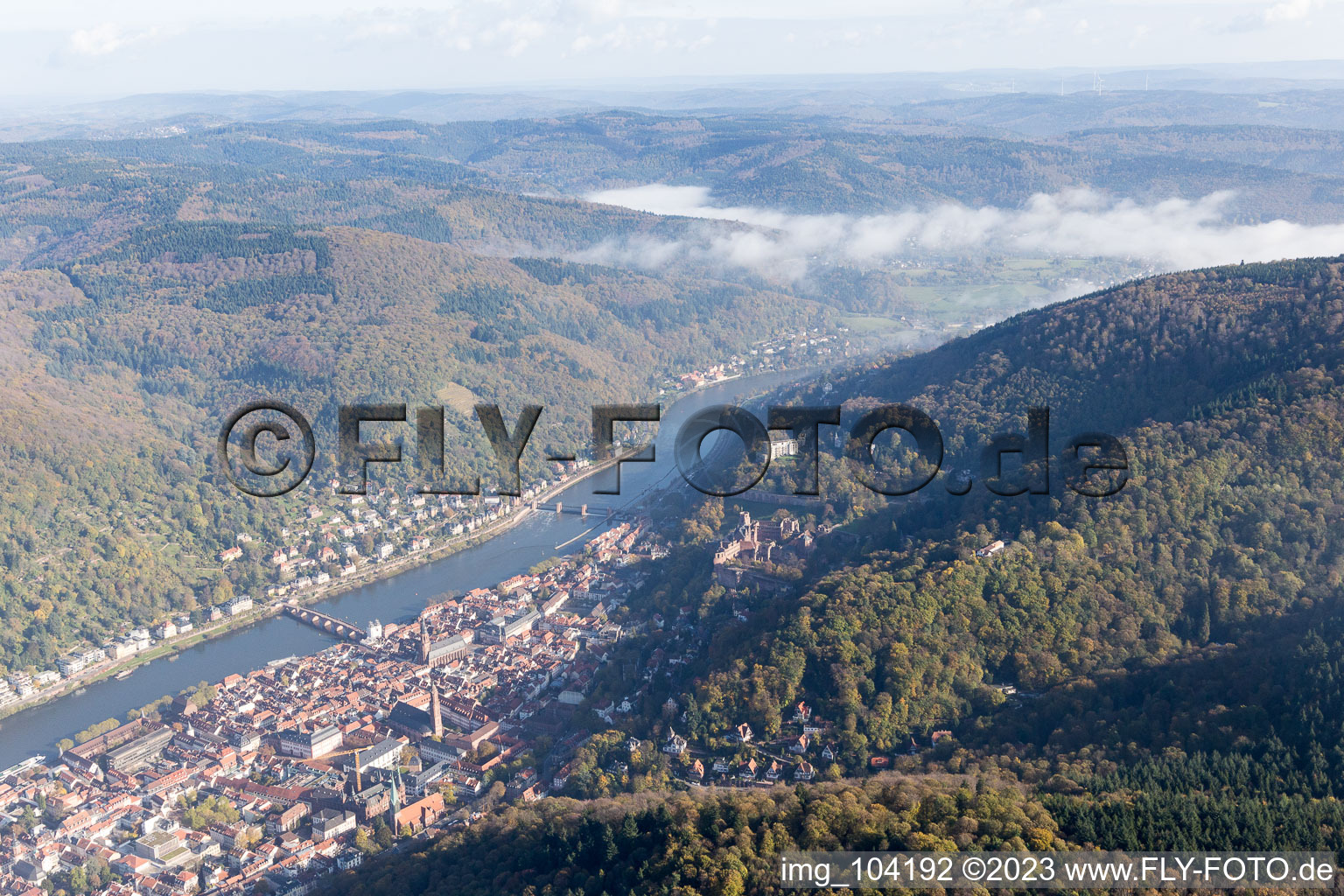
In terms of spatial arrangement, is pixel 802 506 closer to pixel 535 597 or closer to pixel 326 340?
pixel 535 597

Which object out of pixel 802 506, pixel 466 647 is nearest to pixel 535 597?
pixel 466 647

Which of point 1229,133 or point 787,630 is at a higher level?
point 1229,133

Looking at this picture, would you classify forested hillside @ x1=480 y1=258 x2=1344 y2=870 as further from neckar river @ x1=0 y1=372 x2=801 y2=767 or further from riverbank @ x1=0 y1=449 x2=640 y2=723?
riverbank @ x1=0 y1=449 x2=640 y2=723

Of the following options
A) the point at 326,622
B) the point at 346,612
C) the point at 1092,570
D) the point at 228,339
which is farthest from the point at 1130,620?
the point at 228,339

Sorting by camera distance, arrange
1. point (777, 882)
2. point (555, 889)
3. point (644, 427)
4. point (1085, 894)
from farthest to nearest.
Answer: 1. point (644, 427)
2. point (555, 889)
3. point (777, 882)
4. point (1085, 894)

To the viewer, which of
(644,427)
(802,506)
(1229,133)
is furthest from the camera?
(1229,133)

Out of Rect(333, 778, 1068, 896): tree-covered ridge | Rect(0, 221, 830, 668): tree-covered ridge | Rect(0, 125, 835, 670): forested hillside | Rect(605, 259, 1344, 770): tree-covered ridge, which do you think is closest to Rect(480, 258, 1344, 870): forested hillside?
Rect(605, 259, 1344, 770): tree-covered ridge

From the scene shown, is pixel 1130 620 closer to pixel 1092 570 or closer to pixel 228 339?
pixel 1092 570
